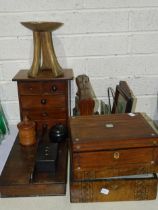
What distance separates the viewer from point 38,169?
33.7 inches

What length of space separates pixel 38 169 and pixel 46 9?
728 mm

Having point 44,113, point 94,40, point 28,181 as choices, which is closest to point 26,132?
point 44,113

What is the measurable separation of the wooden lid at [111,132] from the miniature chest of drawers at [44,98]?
0.25m

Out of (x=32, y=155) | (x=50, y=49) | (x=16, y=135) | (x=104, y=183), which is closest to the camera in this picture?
(x=104, y=183)

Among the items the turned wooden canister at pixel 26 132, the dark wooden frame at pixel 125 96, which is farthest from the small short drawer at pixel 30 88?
the dark wooden frame at pixel 125 96

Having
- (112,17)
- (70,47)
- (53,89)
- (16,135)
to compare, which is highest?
(112,17)

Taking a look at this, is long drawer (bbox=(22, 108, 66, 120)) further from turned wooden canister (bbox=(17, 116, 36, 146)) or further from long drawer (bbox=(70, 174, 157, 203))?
long drawer (bbox=(70, 174, 157, 203))

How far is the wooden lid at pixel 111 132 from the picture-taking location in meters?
0.74

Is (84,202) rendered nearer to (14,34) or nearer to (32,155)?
(32,155)

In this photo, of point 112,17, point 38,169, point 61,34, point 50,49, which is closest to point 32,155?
point 38,169

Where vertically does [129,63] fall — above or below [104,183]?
above

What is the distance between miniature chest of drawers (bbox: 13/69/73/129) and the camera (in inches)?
42.9

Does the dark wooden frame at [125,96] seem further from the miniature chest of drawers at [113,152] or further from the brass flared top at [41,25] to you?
the brass flared top at [41,25]

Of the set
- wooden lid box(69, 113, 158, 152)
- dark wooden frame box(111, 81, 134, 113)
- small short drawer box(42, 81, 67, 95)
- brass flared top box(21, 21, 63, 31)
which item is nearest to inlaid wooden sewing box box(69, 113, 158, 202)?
wooden lid box(69, 113, 158, 152)
